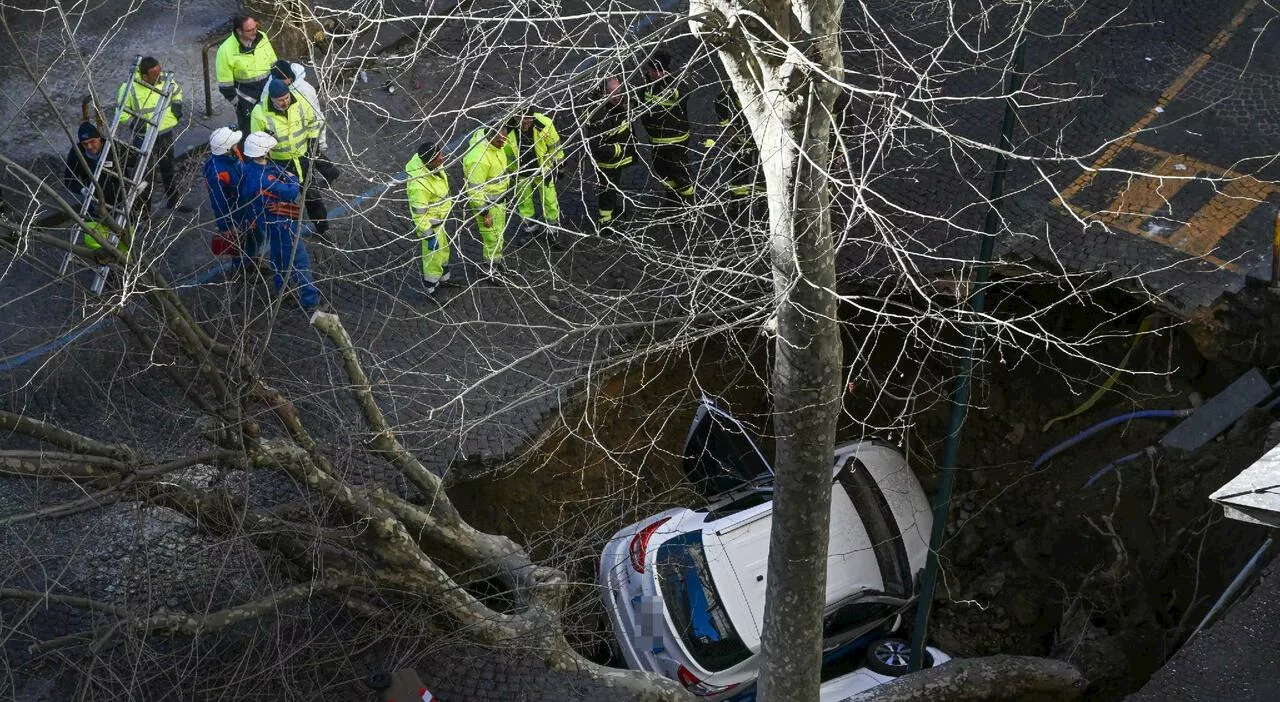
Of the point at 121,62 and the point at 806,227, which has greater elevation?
the point at 806,227

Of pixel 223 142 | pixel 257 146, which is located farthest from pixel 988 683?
pixel 223 142

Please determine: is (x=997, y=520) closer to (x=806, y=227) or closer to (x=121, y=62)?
(x=806, y=227)

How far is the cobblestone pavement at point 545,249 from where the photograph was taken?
8406 millimetres

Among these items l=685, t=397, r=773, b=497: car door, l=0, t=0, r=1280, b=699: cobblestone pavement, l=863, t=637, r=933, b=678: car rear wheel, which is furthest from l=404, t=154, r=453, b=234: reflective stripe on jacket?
l=863, t=637, r=933, b=678: car rear wheel

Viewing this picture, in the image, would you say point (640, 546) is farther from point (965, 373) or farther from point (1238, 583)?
point (1238, 583)

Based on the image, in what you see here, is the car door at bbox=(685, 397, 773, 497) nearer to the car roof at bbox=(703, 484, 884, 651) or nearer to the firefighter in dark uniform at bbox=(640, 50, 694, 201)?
the car roof at bbox=(703, 484, 884, 651)

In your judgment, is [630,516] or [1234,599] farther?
[630,516]

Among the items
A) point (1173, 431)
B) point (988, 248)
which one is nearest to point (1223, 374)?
point (1173, 431)

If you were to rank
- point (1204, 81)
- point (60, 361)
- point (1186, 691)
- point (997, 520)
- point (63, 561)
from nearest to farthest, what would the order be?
1. point (1186, 691)
2. point (63, 561)
3. point (60, 361)
4. point (997, 520)
5. point (1204, 81)

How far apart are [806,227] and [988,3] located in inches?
336

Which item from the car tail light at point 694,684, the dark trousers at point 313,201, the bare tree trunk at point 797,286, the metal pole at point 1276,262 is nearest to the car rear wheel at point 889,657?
the car tail light at point 694,684

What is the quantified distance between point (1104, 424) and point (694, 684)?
4.24 metres

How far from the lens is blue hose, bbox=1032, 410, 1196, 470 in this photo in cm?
1020

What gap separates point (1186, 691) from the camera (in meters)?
6.98
